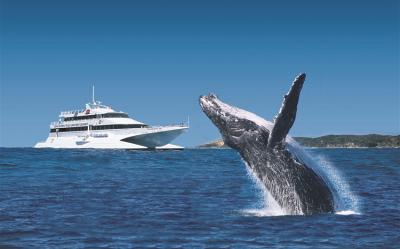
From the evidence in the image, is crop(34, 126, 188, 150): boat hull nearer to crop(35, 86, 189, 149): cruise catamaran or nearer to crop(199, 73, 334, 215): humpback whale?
crop(35, 86, 189, 149): cruise catamaran

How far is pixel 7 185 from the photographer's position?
63.4ft

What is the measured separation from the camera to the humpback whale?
1051cm

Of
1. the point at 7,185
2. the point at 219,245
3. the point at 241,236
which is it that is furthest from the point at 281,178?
the point at 7,185

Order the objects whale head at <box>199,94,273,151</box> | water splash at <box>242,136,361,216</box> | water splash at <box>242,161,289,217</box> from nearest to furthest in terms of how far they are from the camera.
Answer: water splash at <box>242,136,361,216</box> < whale head at <box>199,94,273,151</box> < water splash at <box>242,161,289,217</box>

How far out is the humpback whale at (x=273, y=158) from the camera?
34.5 feet

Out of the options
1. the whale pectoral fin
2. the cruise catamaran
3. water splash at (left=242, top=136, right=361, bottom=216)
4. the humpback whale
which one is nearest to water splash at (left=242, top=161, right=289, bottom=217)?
water splash at (left=242, top=136, right=361, bottom=216)

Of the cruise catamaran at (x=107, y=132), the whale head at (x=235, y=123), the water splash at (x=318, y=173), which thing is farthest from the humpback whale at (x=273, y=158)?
the cruise catamaran at (x=107, y=132)

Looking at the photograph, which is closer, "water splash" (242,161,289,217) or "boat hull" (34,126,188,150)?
"water splash" (242,161,289,217)

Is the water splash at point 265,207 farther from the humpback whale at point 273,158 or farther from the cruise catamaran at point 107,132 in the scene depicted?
the cruise catamaran at point 107,132

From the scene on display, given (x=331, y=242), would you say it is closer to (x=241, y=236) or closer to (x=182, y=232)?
(x=241, y=236)

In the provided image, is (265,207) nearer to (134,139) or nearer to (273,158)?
(273,158)

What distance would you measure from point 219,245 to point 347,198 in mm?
6946

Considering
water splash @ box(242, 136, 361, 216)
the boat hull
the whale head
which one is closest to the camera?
water splash @ box(242, 136, 361, 216)

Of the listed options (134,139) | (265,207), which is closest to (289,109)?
(265,207)
